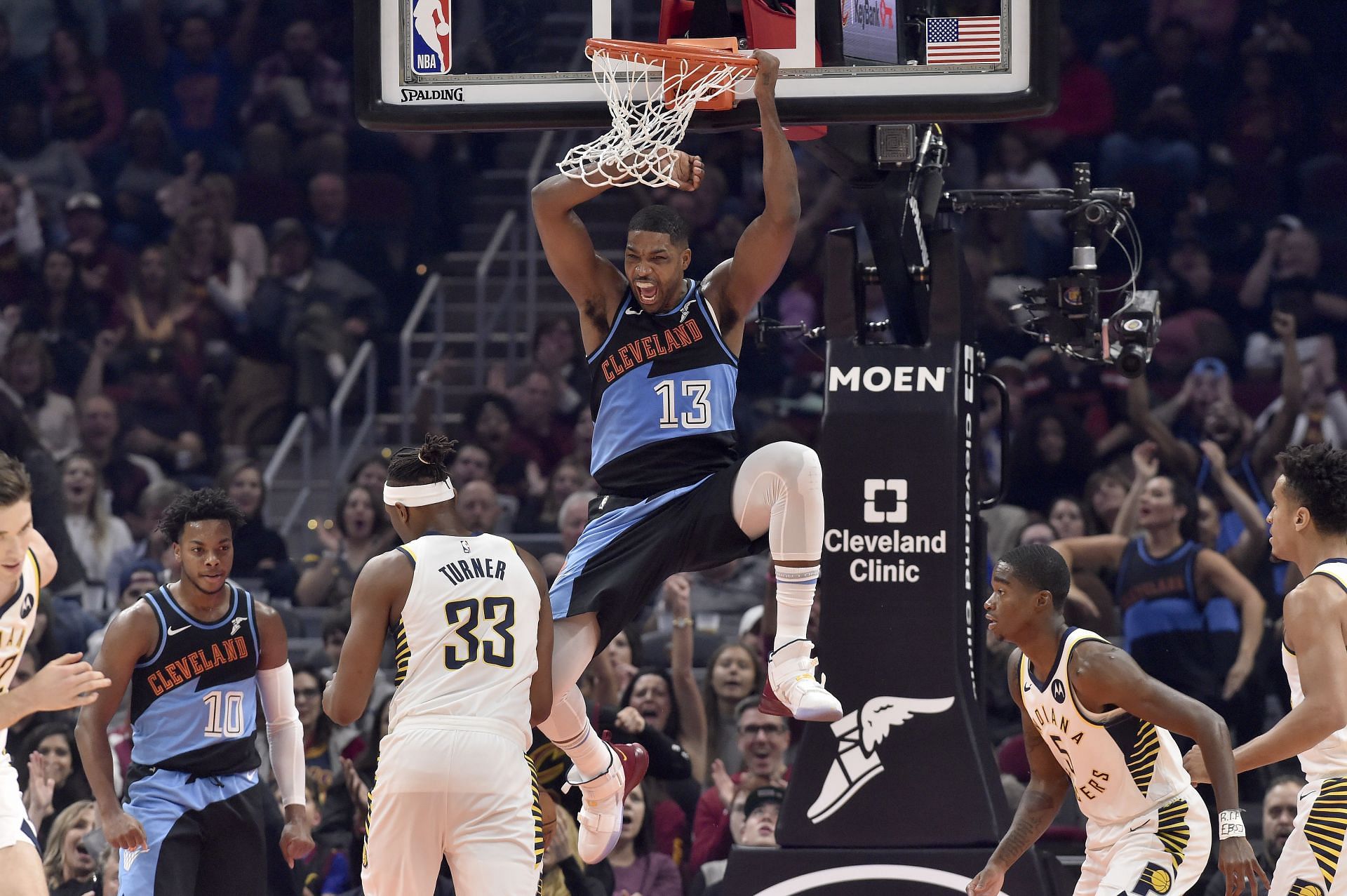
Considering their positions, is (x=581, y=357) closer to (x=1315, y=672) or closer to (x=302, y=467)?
(x=302, y=467)

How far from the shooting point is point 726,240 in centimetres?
1307

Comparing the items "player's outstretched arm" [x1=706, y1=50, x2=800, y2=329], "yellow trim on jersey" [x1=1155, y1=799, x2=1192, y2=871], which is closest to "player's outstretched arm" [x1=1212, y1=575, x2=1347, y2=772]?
"yellow trim on jersey" [x1=1155, y1=799, x2=1192, y2=871]

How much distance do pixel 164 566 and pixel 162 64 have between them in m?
5.25

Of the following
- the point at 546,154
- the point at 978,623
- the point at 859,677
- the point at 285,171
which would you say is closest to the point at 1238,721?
the point at 978,623

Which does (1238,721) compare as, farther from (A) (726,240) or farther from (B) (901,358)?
(A) (726,240)

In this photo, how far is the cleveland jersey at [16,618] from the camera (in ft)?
18.9

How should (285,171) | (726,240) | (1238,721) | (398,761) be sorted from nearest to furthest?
1. (398,761)
2. (1238,721)
3. (726,240)
4. (285,171)

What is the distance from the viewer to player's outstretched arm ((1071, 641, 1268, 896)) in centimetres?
578

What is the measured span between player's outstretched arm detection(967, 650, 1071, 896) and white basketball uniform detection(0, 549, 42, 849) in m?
3.20

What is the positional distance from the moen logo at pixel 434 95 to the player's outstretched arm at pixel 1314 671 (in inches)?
133

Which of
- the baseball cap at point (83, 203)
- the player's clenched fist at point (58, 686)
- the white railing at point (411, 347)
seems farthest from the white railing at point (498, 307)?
the player's clenched fist at point (58, 686)

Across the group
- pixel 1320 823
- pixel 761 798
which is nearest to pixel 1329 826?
pixel 1320 823

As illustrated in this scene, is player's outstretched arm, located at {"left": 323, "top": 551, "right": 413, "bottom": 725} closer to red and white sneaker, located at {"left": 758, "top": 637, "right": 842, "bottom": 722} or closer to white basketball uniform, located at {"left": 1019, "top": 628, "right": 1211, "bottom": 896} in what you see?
red and white sneaker, located at {"left": 758, "top": 637, "right": 842, "bottom": 722}

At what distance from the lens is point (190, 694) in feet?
23.5
